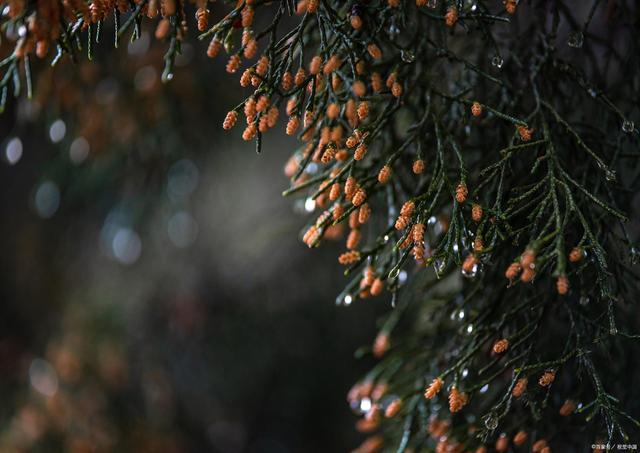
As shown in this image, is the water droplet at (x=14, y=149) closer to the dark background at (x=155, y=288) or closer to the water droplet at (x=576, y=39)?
the dark background at (x=155, y=288)

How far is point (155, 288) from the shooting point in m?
3.15

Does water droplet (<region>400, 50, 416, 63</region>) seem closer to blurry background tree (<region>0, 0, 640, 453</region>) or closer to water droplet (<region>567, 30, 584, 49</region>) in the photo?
blurry background tree (<region>0, 0, 640, 453</region>)

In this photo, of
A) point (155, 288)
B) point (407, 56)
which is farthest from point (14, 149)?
point (407, 56)

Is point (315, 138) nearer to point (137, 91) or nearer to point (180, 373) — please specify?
point (137, 91)

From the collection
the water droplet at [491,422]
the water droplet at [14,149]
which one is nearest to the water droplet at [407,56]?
the water droplet at [491,422]

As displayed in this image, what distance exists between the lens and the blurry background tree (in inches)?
46.2

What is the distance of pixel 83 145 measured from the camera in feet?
8.20

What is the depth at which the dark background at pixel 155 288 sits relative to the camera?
2500mm

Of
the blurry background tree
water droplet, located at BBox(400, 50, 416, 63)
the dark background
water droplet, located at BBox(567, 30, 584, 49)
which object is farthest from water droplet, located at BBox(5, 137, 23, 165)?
water droplet, located at BBox(567, 30, 584, 49)

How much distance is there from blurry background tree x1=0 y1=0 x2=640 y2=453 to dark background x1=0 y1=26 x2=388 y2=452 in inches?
40.4

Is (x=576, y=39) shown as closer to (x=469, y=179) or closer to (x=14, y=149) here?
(x=469, y=179)

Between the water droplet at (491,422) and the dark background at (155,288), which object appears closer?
the water droplet at (491,422)

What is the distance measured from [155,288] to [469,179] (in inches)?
80.7

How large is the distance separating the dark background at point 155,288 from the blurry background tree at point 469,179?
1.03m
